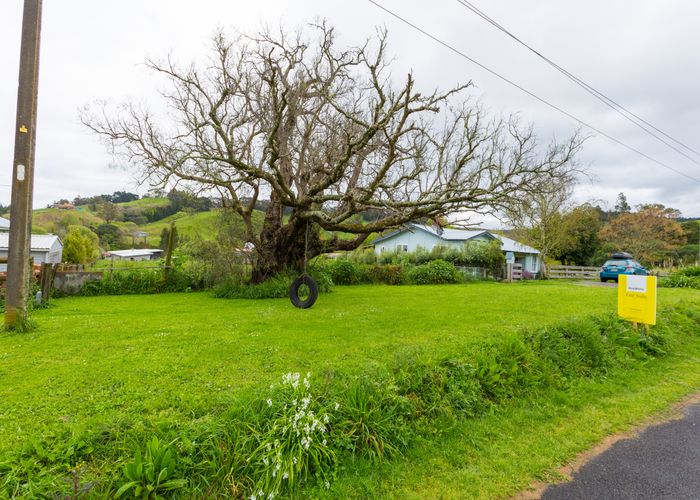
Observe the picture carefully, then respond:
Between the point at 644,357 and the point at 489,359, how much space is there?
3.93m

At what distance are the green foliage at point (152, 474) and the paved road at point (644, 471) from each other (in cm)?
277

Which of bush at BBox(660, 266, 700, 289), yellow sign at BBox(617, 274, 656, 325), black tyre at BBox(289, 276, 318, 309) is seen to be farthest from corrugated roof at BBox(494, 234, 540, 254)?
black tyre at BBox(289, 276, 318, 309)

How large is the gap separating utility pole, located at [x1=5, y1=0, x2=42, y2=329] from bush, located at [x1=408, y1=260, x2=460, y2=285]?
15529 millimetres

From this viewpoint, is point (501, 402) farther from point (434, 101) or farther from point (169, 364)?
point (434, 101)

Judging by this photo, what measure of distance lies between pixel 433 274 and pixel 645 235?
26.8 meters

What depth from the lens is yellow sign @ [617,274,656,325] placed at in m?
6.71

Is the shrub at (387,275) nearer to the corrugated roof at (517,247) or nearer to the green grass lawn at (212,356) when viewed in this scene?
the green grass lawn at (212,356)

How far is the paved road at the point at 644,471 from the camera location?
8.89 ft

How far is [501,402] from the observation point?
4184mm

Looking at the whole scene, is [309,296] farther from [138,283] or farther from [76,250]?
[76,250]

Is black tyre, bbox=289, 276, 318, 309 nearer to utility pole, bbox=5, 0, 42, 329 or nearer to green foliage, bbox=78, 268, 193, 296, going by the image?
utility pole, bbox=5, 0, 42, 329

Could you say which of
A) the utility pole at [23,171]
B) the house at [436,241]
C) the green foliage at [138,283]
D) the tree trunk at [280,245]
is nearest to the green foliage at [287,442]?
the utility pole at [23,171]

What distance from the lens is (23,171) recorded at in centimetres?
624

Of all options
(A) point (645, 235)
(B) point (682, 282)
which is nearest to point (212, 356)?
(B) point (682, 282)
